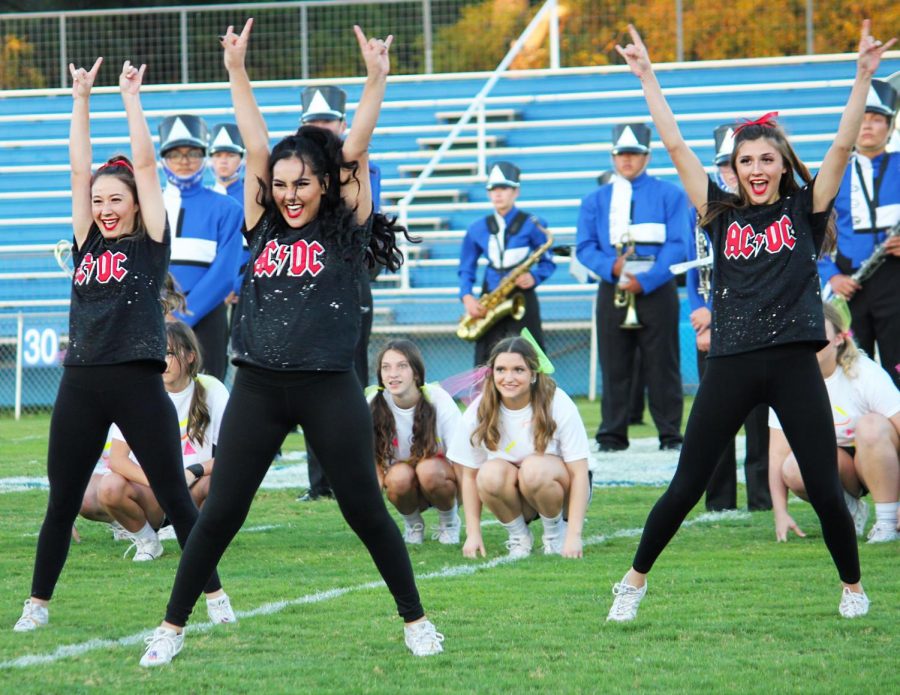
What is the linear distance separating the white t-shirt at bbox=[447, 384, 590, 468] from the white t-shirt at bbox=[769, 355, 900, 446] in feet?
3.07

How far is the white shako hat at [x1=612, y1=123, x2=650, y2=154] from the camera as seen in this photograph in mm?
10703

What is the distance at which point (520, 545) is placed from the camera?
6320 mm

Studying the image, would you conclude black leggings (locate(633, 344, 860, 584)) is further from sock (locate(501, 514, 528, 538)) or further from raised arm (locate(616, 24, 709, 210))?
sock (locate(501, 514, 528, 538))

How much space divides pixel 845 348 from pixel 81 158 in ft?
11.7

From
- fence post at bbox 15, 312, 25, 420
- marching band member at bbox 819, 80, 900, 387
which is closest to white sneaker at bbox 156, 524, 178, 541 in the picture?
marching band member at bbox 819, 80, 900, 387

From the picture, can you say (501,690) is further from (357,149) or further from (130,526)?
(130,526)

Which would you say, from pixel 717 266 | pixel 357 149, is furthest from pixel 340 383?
pixel 717 266

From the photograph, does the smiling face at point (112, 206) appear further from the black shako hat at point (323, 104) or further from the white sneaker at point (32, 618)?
the black shako hat at point (323, 104)

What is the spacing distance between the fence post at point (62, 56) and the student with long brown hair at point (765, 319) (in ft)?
51.0

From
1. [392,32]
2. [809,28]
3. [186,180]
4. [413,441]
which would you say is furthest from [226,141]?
[809,28]

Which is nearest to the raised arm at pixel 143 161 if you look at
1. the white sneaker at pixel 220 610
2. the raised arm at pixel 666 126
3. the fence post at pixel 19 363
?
the white sneaker at pixel 220 610

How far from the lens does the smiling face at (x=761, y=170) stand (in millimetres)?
4617

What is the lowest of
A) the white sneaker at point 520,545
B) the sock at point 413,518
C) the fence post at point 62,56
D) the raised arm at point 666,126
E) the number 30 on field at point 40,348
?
the white sneaker at point 520,545

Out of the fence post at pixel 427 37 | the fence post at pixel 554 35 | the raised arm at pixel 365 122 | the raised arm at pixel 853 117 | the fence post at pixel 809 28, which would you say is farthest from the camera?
the fence post at pixel 554 35
